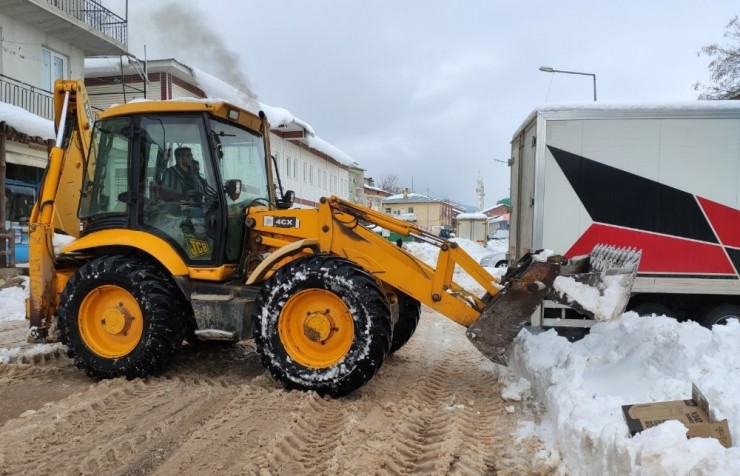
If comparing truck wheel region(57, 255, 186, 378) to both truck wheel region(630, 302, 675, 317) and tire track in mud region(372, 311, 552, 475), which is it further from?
truck wheel region(630, 302, 675, 317)

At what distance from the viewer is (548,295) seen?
14.4ft

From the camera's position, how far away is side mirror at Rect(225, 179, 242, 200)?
520cm

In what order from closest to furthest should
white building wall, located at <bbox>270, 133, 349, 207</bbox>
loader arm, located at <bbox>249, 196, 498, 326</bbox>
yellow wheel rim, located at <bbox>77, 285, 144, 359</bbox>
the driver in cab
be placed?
loader arm, located at <bbox>249, 196, 498, 326</bbox>, yellow wheel rim, located at <bbox>77, 285, 144, 359</bbox>, the driver in cab, white building wall, located at <bbox>270, 133, 349, 207</bbox>

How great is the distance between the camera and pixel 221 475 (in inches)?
123

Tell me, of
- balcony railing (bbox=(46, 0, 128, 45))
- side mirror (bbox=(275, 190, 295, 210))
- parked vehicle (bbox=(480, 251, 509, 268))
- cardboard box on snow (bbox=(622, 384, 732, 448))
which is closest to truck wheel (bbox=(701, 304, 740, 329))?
cardboard box on snow (bbox=(622, 384, 732, 448))

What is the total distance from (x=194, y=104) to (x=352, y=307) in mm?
2488

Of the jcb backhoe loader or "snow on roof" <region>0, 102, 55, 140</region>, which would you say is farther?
"snow on roof" <region>0, 102, 55, 140</region>

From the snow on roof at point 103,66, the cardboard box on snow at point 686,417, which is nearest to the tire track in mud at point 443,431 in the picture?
the cardboard box on snow at point 686,417

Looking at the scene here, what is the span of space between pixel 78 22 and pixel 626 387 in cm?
1599

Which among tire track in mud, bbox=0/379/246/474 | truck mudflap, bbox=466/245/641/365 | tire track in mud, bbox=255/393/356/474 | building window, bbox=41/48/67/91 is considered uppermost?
building window, bbox=41/48/67/91

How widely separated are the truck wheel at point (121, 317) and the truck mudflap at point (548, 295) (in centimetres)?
279

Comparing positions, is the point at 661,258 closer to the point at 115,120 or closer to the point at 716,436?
the point at 716,436

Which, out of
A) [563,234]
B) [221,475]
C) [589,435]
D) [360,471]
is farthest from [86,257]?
[563,234]

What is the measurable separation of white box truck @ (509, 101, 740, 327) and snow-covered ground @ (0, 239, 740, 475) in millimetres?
1559
